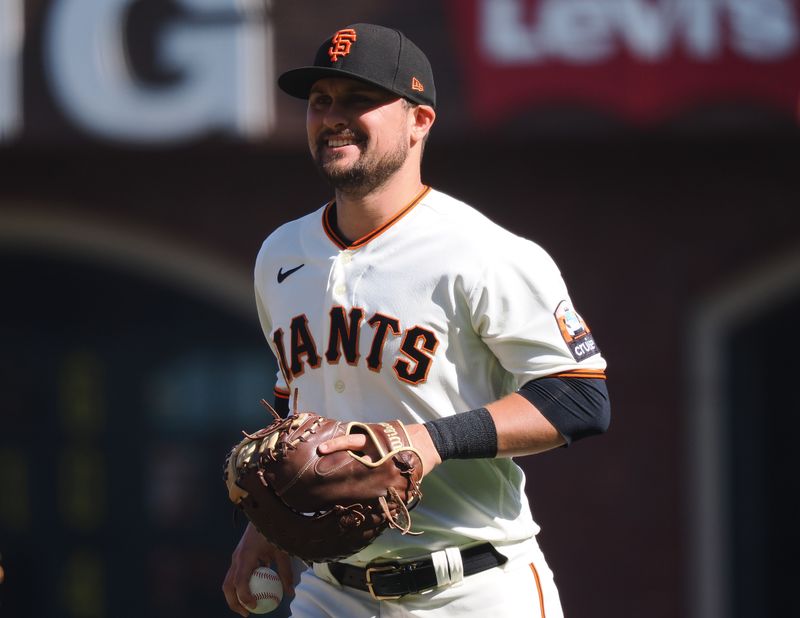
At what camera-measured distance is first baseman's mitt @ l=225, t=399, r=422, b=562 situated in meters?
2.69

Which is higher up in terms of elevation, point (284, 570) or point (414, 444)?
point (414, 444)

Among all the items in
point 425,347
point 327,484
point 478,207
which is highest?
point 478,207

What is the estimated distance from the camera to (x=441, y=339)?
9.53 feet

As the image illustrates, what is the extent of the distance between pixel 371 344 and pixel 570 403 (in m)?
0.43

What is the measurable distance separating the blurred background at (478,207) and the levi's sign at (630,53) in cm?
1

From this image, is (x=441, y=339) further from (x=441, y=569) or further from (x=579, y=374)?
(x=441, y=569)

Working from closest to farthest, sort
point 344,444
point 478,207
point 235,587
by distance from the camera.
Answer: point 344,444 < point 235,587 < point 478,207

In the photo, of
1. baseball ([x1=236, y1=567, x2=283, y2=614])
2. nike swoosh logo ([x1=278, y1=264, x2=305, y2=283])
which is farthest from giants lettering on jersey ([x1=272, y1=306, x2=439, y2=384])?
baseball ([x1=236, y1=567, x2=283, y2=614])

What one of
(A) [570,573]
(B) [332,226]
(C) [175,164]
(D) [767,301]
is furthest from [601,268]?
(B) [332,226]

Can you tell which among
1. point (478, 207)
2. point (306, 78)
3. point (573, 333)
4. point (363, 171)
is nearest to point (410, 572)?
point (573, 333)

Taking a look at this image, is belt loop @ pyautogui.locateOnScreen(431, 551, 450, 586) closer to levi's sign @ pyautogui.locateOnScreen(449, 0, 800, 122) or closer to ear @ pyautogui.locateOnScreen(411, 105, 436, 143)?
ear @ pyautogui.locateOnScreen(411, 105, 436, 143)

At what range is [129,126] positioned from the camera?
658 centimetres

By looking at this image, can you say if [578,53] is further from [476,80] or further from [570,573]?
[570,573]

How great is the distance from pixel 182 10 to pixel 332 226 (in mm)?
3741
